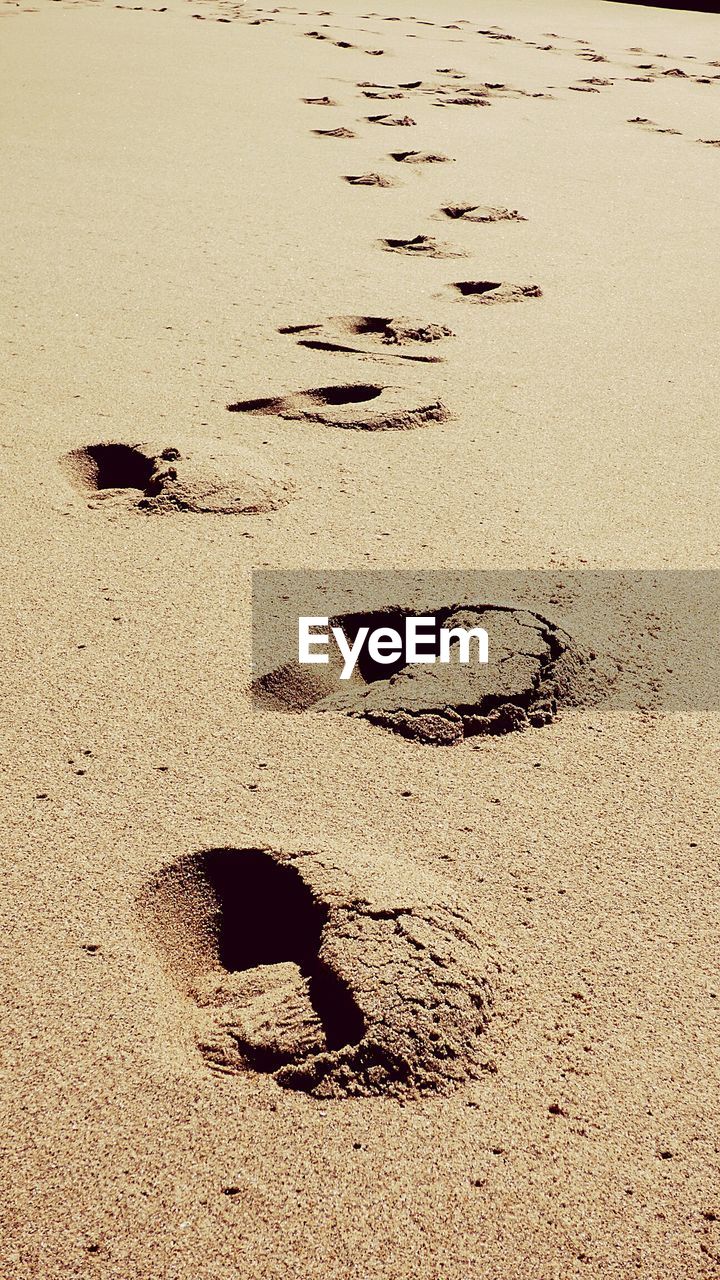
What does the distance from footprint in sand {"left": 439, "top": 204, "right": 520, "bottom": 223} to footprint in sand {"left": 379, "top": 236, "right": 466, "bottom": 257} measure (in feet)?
1.24

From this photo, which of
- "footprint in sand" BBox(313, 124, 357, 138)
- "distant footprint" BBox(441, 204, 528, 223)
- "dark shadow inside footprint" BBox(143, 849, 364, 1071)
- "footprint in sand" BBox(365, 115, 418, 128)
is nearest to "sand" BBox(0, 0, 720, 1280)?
"dark shadow inside footprint" BBox(143, 849, 364, 1071)

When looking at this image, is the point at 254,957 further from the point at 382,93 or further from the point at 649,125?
the point at 382,93

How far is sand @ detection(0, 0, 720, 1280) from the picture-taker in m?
1.15

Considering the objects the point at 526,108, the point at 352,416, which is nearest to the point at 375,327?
the point at 352,416

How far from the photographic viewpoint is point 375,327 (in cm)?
332

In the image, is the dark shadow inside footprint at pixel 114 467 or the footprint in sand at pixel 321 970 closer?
the footprint in sand at pixel 321 970

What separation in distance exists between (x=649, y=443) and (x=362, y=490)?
74cm

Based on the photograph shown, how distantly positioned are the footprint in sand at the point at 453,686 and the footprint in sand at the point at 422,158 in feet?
12.5

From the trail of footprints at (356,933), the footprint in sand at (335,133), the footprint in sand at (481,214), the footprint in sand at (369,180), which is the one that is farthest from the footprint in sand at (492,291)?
the footprint in sand at (335,133)

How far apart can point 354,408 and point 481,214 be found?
198 cm

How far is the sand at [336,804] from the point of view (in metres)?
1.15

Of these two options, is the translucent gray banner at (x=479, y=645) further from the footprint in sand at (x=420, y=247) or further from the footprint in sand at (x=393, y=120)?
the footprint in sand at (x=393, y=120)

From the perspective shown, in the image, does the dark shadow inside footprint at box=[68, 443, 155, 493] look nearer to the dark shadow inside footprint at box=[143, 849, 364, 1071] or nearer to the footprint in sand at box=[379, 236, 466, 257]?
the dark shadow inside footprint at box=[143, 849, 364, 1071]

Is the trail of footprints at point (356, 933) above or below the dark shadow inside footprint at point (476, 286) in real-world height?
below
